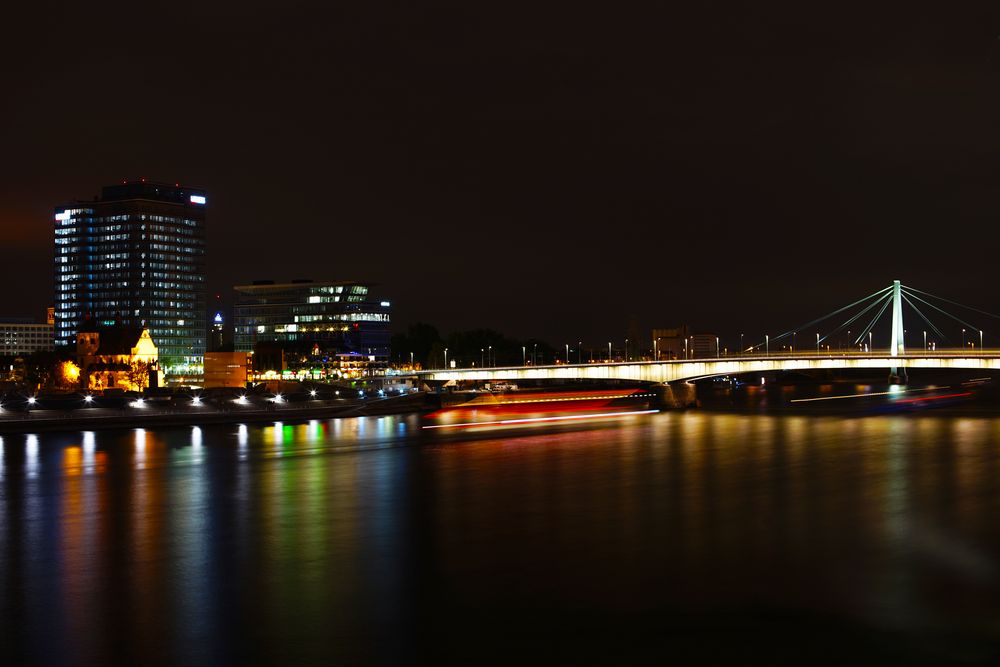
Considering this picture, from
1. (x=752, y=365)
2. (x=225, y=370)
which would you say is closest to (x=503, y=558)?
(x=752, y=365)

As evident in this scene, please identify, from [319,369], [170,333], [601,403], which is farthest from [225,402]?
[170,333]

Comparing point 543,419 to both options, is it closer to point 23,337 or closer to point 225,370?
point 225,370

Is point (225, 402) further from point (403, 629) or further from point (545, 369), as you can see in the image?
point (403, 629)

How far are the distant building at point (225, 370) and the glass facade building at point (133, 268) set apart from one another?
46.7 metres

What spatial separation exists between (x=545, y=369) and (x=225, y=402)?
25.0 metres

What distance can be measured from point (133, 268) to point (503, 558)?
481 ft

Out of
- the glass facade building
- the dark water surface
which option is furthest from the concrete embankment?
the glass facade building

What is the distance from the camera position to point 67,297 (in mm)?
158125

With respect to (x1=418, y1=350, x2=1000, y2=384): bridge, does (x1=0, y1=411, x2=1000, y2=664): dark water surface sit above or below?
below

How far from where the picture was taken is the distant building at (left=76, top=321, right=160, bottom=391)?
4023 inches

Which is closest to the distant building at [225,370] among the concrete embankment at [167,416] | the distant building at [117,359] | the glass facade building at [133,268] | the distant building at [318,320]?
the distant building at [117,359]

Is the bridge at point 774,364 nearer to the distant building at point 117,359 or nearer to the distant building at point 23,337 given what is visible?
the distant building at point 117,359

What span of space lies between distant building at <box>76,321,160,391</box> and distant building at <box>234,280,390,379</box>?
2964 centimetres

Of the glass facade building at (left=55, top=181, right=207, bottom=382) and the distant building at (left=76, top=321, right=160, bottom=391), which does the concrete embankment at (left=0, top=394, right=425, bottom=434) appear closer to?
the distant building at (left=76, top=321, right=160, bottom=391)
